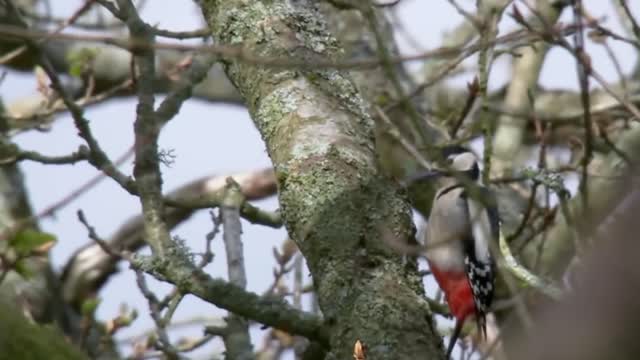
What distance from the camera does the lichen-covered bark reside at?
2010 mm

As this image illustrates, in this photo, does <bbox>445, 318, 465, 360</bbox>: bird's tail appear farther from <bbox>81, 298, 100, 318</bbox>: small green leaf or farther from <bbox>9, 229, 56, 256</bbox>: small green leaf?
<bbox>9, 229, 56, 256</bbox>: small green leaf

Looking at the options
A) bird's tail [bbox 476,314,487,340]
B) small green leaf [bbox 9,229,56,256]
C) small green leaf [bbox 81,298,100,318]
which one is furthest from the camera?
bird's tail [bbox 476,314,487,340]

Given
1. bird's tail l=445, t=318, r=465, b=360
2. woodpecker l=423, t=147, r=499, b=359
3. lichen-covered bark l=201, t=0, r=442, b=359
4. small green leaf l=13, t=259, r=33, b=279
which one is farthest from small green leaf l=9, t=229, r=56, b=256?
woodpecker l=423, t=147, r=499, b=359

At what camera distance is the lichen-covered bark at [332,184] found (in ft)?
6.59

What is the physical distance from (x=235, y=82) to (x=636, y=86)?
318cm

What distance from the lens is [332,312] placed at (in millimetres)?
2088

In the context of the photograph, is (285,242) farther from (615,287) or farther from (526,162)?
(615,287)

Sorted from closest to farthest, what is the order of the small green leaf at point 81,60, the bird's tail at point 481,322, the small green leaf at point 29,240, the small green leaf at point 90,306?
the small green leaf at point 29,240
the small green leaf at point 90,306
the bird's tail at point 481,322
the small green leaf at point 81,60

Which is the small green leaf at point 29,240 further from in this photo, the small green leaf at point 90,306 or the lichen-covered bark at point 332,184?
the small green leaf at point 90,306

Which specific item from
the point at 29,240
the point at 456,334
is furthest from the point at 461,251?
the point at 29,240

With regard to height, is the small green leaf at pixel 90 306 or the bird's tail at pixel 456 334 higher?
the small green leaf at pixel 90 306

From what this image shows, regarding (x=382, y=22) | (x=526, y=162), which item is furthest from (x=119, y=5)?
(x=526, y=162)

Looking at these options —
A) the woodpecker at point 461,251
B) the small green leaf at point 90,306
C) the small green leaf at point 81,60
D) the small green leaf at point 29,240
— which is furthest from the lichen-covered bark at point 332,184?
the small green leaf at point 81,60

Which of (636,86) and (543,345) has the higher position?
(636,86)
